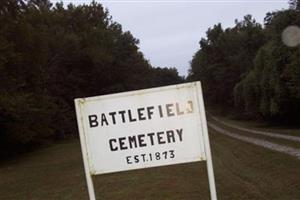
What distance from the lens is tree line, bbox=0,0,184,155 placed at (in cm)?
3166

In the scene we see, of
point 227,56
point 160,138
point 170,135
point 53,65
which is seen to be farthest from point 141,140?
point 227,56

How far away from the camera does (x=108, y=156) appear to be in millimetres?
5980

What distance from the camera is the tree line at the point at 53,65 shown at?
31.7 m

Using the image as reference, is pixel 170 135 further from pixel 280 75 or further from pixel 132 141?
pixel 280 75

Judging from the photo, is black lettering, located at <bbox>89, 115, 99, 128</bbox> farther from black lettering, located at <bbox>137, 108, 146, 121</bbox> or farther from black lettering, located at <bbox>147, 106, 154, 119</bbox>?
black lettering, located at <bbox>147, 106, 154, 119</bbox>

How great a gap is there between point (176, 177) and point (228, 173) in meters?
1.37

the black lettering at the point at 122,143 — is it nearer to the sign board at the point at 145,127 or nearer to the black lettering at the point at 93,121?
the sign board at the point at 145,127

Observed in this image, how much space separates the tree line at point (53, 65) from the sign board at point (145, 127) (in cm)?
2330

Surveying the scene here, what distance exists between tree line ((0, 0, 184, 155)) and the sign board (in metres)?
23.3

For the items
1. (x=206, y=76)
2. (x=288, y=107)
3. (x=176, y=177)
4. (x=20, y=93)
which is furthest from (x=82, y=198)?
(x=206, y=76)

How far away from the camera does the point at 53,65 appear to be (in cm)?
5553

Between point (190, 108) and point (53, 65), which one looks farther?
point (53, 65)

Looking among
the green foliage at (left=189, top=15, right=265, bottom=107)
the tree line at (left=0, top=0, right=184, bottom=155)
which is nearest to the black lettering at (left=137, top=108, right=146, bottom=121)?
the tree line at (left=0, top=0, right=184, bottom=155)

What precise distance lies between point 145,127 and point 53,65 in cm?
5084
